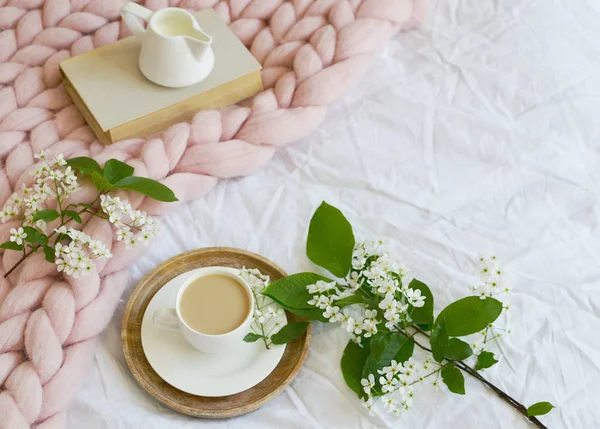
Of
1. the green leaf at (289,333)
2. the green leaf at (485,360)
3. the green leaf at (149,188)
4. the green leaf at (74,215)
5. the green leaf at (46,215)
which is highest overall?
the green leaf at (149,188)

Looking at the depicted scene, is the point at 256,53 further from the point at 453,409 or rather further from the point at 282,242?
the point at 453,409

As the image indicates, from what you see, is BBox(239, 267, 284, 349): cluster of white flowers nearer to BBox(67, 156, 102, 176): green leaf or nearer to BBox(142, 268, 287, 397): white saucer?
BBox(142, 268, 287, 397): white saucer

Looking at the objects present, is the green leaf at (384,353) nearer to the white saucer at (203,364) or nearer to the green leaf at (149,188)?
the white saucer at (203,364)

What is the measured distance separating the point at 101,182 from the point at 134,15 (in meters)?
0.25

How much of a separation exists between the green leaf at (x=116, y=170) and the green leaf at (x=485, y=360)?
17.7 inches

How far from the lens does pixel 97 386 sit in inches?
32.9

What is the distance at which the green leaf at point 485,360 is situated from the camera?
0.83m

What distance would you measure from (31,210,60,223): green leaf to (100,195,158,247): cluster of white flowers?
0.05 m

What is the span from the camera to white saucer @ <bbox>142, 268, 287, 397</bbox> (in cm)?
81

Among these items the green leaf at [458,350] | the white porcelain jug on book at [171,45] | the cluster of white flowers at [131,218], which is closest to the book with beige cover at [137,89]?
the white porcelain jug on book at [171,45]

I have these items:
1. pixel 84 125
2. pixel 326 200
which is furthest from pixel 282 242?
pixel 84 125

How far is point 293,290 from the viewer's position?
86 centimetres

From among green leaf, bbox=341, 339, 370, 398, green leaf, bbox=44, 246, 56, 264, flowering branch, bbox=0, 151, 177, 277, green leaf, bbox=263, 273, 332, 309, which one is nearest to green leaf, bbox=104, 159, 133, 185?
flowering branch, bbox=0, 151, 177, 277

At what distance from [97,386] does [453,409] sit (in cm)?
39
